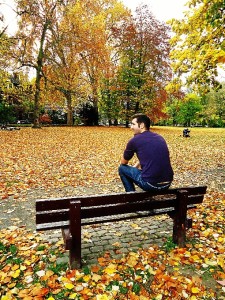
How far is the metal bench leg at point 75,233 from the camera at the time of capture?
3092mm

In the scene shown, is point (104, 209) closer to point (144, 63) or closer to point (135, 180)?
point (135, 180)

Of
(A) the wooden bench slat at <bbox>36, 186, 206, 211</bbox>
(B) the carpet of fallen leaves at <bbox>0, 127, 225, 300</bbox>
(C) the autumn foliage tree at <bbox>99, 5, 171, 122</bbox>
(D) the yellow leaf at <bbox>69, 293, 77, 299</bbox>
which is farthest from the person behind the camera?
(C) the autumn foliage tree at <bbox>99, 5, 171, 122</bbox>

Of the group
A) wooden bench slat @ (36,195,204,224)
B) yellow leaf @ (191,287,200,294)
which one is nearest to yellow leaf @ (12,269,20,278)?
wooden bench slat @ (36,195,204,224)

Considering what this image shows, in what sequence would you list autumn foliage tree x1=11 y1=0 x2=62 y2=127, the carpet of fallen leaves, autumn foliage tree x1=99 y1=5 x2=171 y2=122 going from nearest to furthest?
the carpet of fallen leaves
autumn foliage tree x1=11 y1=0 x2=62 y2=127
autumn foliage tree x1=99 y1=5 x2=171 y2=122

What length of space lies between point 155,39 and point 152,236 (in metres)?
30.6

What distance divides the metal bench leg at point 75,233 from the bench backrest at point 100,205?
6 centimetres

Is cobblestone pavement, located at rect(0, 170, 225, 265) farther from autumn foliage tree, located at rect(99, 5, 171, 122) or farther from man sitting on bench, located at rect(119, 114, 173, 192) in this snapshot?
autumn foliage tree, located at rect(99, 5, 171, 122)

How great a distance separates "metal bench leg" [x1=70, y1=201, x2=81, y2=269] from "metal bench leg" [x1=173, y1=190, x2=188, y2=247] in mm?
1488

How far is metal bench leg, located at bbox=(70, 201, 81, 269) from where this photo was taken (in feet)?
10.1

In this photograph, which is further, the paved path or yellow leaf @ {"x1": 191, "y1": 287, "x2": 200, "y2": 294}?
the paved path

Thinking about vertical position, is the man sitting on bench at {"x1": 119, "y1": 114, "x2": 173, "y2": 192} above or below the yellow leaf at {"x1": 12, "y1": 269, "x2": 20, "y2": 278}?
above

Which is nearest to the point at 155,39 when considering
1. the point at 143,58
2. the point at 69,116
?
the point at 143,58

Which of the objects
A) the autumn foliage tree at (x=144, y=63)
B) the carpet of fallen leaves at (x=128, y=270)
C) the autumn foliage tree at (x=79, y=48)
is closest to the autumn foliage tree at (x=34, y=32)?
the autumn foliage tree at (x=79, y=48)

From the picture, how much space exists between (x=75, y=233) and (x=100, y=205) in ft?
1.51
